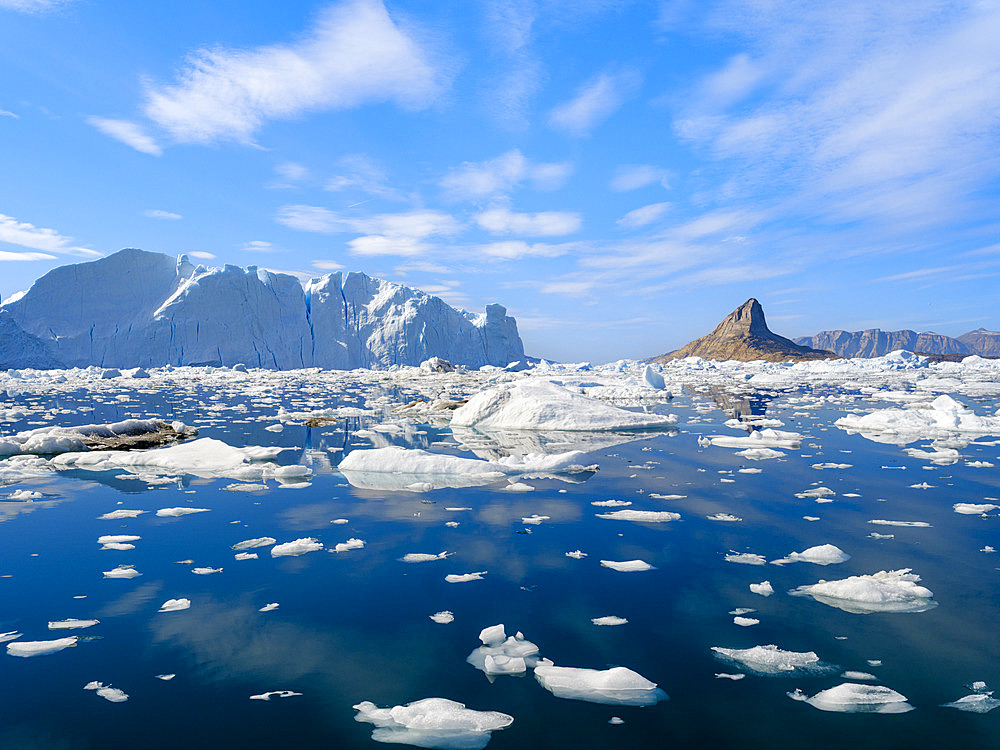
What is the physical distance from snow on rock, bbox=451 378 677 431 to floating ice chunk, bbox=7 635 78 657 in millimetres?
11137

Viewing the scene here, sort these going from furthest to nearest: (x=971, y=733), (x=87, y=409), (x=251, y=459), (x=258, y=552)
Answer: (x=87, y=409) < (x=251, y=459) < (x=258, y=552) < (x=971, y=733)

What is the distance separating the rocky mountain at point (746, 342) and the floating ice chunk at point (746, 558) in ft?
386

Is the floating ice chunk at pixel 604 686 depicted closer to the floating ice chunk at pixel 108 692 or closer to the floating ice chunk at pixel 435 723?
the floating ice chunk at pixel 435 723

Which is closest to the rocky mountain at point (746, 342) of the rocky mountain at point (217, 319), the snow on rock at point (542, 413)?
the rocky mountain at point (217, 319)

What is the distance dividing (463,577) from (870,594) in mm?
3003

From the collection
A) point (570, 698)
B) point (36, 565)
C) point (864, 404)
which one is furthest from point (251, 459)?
point (864, 404)

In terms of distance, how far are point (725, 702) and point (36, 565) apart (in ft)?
18.2

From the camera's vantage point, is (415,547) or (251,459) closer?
(415,547)

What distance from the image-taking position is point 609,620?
3.70 meters

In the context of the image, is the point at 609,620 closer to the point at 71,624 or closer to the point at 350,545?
the point at 350,545

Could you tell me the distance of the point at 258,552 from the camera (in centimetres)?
511

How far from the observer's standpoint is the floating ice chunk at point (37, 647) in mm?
3336

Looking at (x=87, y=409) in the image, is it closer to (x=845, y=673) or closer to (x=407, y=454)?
(x=407, y=454)

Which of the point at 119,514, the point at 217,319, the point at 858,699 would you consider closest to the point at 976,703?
the point at 858,699
